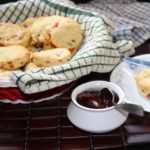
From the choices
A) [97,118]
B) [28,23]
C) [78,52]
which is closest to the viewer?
[97,118]

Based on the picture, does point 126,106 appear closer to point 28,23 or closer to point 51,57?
point 51,57

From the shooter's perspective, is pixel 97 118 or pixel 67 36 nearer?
pixel 97 118

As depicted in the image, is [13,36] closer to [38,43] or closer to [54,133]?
[38,43]

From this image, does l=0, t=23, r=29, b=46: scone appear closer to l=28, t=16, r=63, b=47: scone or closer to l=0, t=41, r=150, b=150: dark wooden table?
l=28, t=16, r=63, b=47: scone

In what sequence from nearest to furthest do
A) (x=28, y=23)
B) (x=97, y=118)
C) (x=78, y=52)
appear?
(x=97, y=118)
(x=78, y=52)
(x=28, y=23)

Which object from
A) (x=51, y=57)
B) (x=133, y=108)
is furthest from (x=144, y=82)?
(x=51, y=57)

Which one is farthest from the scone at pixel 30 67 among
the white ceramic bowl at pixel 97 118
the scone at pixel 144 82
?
the scone at pixel 144 82

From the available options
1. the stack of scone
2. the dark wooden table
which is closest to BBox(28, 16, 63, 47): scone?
the stack of scone
